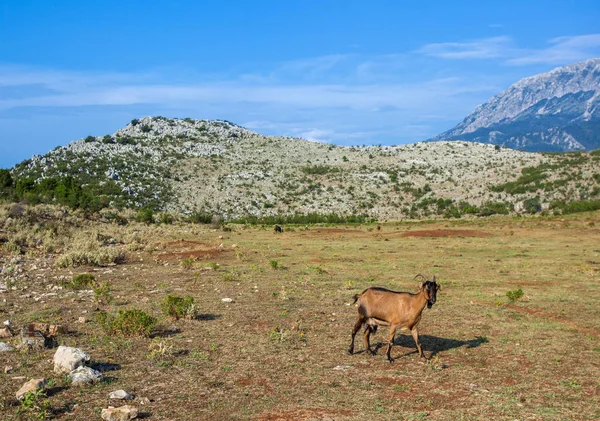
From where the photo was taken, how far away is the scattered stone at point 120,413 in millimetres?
7961

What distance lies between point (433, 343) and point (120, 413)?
7.41 metres

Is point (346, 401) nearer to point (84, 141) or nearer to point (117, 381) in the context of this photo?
point (117, 381)

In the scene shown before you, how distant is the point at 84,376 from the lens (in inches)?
372

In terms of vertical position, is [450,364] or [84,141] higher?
[84,141]

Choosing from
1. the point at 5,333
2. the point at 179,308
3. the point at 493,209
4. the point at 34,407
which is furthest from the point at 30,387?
the point at 493,209

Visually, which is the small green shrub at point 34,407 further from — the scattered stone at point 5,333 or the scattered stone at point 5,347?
the scattered stone at point 5,333

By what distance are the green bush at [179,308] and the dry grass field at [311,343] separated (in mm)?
303

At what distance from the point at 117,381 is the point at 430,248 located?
92.2ft

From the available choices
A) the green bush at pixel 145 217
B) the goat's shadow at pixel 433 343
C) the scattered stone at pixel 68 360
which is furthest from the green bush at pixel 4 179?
the goat's shadow at pixel 433 343

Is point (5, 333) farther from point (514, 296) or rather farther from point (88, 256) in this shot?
point (514, 296)

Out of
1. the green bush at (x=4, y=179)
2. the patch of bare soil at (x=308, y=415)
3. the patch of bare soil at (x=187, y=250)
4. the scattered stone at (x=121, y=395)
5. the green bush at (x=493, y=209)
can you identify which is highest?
the green bush at (x=4, y=179)

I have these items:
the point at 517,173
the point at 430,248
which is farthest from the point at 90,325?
the point at 517,173

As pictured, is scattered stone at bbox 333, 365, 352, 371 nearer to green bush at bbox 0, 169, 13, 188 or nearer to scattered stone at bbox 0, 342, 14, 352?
scattered stone at bbox 0, 342, 14, 352

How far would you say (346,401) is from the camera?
8961 mm
